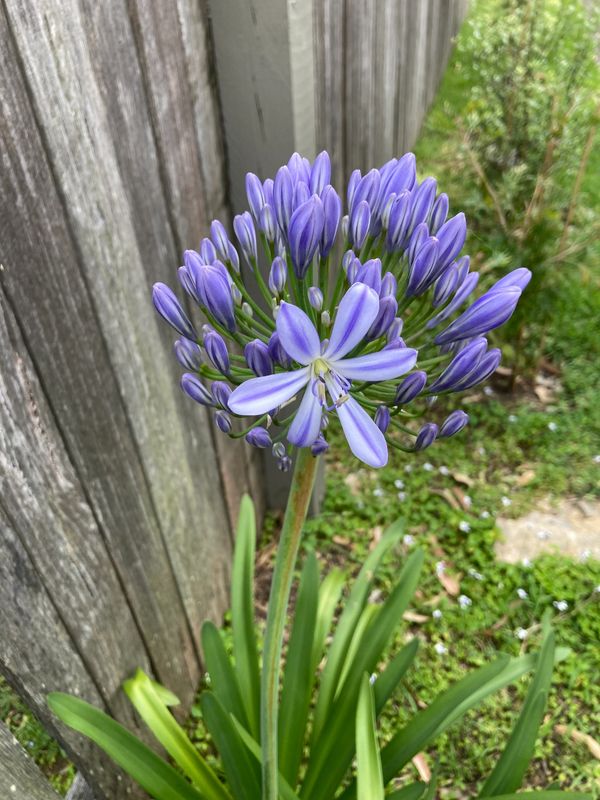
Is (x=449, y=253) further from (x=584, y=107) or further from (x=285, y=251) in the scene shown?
(x=584, y=107)

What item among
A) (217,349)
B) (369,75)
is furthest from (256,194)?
(369,75)

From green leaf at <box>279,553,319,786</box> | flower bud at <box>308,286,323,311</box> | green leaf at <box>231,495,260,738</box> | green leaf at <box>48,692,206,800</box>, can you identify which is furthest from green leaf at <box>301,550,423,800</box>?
flower bud at <box>308,286,323,311</box>

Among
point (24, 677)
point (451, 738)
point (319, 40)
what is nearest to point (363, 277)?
point (24, 677)

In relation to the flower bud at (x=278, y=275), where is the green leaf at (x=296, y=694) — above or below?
below

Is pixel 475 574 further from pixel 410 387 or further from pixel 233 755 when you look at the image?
pixel 410 387

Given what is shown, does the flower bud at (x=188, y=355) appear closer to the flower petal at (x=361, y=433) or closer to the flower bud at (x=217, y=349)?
the flower bud at (x=217, y=349)

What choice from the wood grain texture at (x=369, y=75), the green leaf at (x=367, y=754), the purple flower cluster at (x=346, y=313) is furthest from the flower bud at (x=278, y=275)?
the wood grain texture at (x=369, y=75)

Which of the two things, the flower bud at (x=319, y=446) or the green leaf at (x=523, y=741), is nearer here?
the flower bud at (x=319, y=446)

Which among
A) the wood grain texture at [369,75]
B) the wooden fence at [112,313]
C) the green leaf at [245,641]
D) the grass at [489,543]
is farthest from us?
the wood grain texture at [369,75]
